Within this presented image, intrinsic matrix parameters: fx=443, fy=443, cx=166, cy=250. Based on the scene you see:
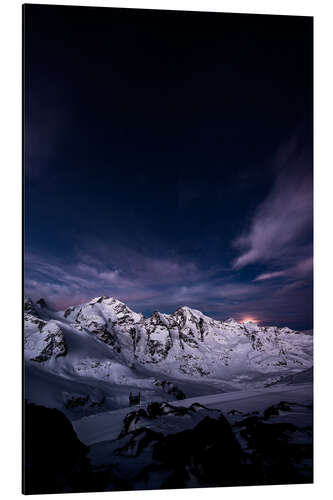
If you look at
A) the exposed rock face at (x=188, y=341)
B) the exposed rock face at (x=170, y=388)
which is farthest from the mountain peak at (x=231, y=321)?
the exposed rock face at (x=170, y=388)

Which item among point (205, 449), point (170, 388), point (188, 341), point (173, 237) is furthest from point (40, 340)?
point (205, 449)

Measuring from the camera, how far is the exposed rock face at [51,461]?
4.42 meters

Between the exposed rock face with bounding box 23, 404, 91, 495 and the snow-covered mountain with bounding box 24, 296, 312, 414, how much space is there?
0.26 m

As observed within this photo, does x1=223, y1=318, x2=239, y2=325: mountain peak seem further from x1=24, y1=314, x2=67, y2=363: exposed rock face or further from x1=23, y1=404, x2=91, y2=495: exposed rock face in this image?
x1=23, y1=404, x2=91, y2=495: exposed rock face

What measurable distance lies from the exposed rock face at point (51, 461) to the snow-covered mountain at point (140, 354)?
26cm

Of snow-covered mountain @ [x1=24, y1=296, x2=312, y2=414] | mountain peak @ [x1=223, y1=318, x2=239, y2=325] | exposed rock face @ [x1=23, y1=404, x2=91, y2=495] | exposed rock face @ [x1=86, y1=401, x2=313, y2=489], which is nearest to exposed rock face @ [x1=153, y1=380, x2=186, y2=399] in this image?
snow-covered mountain @ [x1=24, y1=296, x2=312, y2=414]

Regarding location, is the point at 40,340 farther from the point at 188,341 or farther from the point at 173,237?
the point at 173,237

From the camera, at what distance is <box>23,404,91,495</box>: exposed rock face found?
4422 mm

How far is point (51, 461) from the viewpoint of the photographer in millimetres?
4422

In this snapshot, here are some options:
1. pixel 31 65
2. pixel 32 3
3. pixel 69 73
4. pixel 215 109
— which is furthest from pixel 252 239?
pixel 32 3

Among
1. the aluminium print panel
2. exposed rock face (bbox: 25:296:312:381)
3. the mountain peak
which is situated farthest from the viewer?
the mountain peak

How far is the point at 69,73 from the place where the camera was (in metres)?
4.90

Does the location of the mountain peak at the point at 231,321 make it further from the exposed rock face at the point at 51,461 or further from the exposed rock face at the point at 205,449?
the exposed rock face at the point at 51,461
